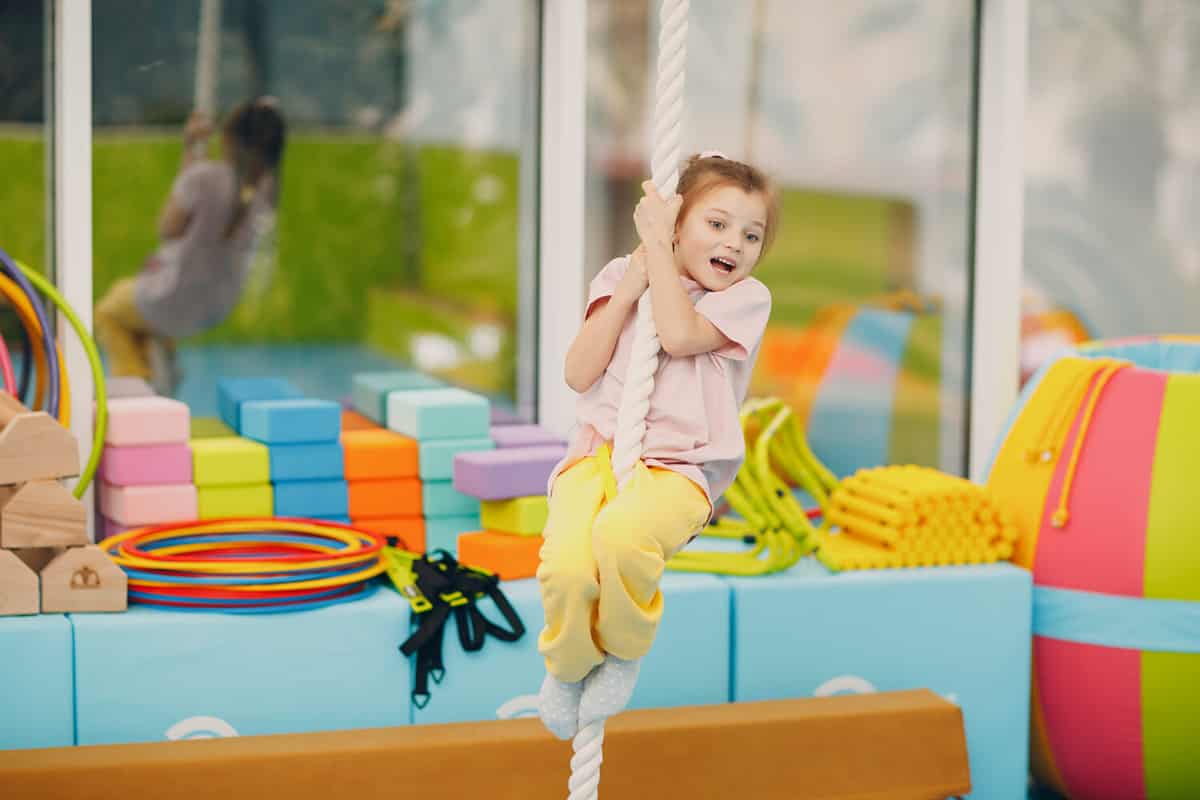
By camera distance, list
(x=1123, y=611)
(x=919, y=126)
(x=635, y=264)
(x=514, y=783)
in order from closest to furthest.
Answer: (x=635, y=264), (x=514, y=783), (x=1123, y=611), (x=919, y=126)

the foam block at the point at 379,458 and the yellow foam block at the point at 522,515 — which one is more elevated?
the foam block at the point at 379,458

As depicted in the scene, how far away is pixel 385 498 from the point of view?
3.36m

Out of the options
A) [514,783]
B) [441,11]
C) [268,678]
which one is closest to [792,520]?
[514,783]

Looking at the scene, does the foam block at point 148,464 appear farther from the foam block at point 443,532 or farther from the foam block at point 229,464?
the foam block at point 443,532

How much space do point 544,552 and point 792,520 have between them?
4.15 feet

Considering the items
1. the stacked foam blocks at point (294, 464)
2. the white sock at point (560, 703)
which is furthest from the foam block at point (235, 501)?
the white sock at point (560, 703)

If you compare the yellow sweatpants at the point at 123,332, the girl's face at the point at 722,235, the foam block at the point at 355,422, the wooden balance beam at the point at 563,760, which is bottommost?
the wooden balance beam at the point at 563,760

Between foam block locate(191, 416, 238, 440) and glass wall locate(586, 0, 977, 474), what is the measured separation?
959 millimetres

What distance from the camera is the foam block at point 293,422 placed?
3.27 meters

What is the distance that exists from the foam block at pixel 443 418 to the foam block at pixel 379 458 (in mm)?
45

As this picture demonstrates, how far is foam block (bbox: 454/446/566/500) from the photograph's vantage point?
3.14 m

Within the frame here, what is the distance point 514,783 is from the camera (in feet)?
9.28

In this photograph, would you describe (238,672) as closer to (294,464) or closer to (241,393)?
(294,464)

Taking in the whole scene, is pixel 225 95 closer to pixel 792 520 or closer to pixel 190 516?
pixel 190 516
